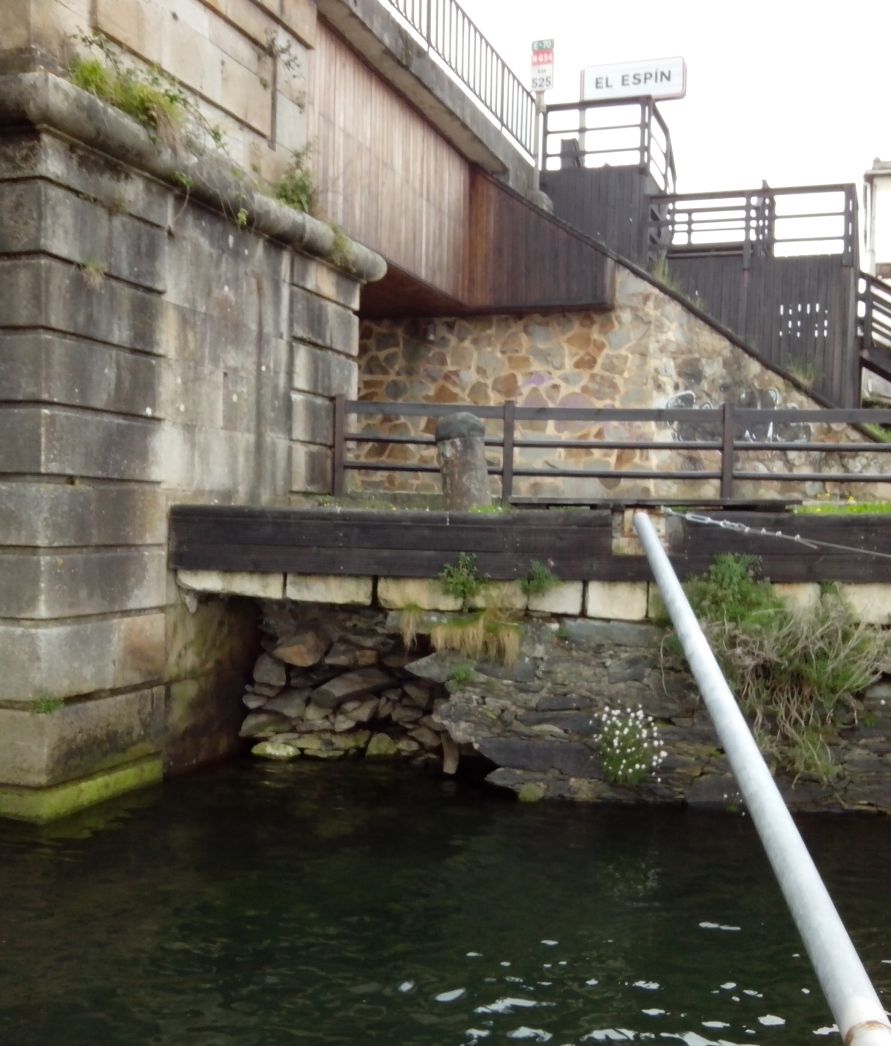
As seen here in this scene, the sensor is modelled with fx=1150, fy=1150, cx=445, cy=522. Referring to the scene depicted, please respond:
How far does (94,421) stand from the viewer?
6.53 m

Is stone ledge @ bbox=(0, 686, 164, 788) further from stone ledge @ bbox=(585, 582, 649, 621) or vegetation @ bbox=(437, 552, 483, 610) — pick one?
stone ledge @ bbox=(585, 582, 649, 621)

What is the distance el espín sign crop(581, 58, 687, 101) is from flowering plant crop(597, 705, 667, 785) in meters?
11.2

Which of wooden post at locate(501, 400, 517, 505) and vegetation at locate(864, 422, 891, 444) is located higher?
vegetation at locate(864, 422, 891, 444)

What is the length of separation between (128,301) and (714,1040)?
5027 millimetres

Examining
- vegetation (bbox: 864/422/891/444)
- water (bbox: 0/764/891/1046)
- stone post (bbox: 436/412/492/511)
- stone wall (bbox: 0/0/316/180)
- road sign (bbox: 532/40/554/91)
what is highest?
road sign (bbox: 532/40/554/91)

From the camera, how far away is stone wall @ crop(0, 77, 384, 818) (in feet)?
20.3

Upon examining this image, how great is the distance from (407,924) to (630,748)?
2.44 m

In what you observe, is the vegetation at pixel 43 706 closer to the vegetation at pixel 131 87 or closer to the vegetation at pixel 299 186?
the vegetation at pixel 131 87

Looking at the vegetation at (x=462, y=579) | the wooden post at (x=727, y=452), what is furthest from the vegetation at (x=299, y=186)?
the wooden post at (x=727, y=452)

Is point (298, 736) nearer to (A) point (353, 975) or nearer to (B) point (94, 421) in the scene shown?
(B) point (94, 421)

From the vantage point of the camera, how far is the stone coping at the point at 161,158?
5.93 m

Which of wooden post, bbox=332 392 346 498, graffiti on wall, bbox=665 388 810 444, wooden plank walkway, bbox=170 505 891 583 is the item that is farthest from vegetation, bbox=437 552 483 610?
graffiti on wall, bbox=665 388 810 444

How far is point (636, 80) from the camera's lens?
16.2 meters

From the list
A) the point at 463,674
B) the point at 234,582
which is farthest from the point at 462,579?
the point at 234,582
